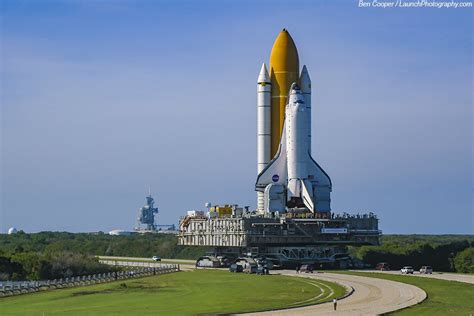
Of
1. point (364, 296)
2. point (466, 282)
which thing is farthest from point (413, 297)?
point (466, 282)

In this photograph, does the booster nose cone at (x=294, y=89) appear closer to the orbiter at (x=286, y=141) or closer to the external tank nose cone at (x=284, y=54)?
the orbiter at (x=286, y=141)

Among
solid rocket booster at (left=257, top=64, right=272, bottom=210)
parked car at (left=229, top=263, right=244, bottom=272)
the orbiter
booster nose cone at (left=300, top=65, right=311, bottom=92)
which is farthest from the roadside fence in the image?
booster nose cone at (left=300, top=65, right=311, bottom=92)

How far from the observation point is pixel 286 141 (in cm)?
9381

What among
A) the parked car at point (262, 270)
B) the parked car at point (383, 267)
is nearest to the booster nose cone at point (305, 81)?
the parked car at point (383, 267)

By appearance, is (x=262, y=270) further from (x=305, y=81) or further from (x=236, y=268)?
(x=305, y=81)

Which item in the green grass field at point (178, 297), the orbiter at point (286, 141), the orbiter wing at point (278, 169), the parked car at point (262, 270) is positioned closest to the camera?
the green grass field at point (178, 297)

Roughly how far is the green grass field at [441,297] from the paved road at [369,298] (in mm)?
816

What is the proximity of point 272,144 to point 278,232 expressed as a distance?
1044 centimetres

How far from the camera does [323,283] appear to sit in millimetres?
71750

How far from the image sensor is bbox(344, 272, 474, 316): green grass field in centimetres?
5450

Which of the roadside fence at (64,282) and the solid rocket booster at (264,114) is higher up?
the solid rocket booster at (264,114)

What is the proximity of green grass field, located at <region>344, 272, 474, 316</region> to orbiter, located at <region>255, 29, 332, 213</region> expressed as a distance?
16109 millimetres

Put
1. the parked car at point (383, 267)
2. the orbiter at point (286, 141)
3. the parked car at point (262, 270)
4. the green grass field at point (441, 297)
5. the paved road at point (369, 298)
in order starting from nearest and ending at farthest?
the paved road at point (369, 298), the green grass field at point (441, 297), the parked car at point (262, 270), the parked car at point (383, 267), the orbiter at point (286, 141)

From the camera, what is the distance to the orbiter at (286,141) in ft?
304
